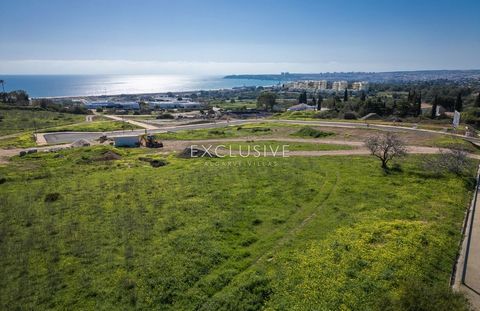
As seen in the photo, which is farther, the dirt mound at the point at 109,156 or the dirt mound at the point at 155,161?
the dirt mound at the point at 109,156

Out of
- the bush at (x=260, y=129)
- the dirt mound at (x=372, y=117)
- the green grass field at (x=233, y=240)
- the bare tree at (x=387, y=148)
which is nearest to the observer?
the green grass field at (x=233, y=240)

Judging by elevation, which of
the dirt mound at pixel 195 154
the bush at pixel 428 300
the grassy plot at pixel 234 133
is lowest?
the grassy plot at pixel 234 133

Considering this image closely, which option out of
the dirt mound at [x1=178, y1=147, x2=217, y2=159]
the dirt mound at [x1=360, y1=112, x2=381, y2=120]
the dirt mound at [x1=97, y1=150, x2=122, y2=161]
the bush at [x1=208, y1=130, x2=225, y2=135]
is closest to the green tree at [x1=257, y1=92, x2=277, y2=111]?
the dirt mound at [x1=360, y1=112, x2=381, y2=120]

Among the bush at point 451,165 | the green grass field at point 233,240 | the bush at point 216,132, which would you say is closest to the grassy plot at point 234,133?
the bush at point 216,132

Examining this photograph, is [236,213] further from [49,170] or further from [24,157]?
[24,157]

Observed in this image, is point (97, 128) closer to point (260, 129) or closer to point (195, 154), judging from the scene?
point (260, 129)

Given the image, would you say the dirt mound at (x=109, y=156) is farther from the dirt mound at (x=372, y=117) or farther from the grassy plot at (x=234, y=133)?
the dirt mound at (x=372, y=117)

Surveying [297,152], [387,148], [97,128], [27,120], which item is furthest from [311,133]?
[27,120]

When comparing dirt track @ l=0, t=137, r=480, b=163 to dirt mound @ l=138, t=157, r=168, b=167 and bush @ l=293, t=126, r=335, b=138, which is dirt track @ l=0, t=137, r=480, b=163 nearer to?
Answer: bush @ l=293, t=126, r=335, b=138
